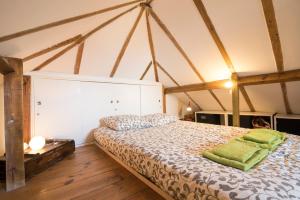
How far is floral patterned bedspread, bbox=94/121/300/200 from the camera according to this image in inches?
37.3

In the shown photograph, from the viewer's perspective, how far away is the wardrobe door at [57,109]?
2.95 metres

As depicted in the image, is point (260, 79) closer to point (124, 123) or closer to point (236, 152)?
point (236, 152)

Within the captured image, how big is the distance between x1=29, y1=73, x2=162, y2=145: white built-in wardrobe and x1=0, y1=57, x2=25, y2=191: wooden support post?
121cm

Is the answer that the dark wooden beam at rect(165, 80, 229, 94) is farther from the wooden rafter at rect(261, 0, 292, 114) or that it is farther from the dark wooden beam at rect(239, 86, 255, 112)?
the wooden rafter at rect(261, 0, 292, 114)

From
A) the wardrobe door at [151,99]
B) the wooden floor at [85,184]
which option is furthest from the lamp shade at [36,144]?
the wardrobe door at [151,99]

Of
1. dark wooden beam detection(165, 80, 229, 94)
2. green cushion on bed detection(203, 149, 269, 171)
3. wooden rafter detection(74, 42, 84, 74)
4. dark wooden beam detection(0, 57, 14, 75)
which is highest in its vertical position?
wooden rafter detection(74, 42, 84, 74)

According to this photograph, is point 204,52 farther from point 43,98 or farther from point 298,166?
point 43,98

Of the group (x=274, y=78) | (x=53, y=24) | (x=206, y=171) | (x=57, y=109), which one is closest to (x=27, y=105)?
(x=57, y=109)

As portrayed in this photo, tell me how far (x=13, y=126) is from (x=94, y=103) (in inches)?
73.6

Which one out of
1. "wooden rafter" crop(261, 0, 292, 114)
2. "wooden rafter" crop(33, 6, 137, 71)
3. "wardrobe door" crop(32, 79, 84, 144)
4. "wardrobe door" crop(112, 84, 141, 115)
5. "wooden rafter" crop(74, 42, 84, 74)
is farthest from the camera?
"wardrobe door" crop(112, 84, 141, 115)

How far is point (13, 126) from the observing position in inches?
70.9

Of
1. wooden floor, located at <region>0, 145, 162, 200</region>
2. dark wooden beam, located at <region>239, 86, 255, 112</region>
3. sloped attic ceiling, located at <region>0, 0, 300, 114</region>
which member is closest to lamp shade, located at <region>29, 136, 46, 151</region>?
wooden floor, located at <region>0, 145, 162, 200</region>

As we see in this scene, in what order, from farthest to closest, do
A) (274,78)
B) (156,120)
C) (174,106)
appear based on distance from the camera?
(174,106) → (156,120) → (274,78)

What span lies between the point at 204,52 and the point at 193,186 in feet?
8.27
